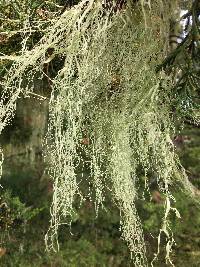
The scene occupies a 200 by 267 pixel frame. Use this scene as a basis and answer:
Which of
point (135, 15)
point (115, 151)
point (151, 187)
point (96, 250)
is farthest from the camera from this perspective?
point (151, 187)

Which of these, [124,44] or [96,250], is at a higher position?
[124,44]

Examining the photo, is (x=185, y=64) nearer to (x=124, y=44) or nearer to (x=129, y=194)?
(x=124, y=44)

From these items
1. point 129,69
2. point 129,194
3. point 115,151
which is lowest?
point 129,194

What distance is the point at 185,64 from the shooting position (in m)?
2.33

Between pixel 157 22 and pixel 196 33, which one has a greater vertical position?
pixel 157 22

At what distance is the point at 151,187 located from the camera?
7.39m

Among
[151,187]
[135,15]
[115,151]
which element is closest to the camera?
[115,151]

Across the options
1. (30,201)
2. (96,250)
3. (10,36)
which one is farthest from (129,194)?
(30,201)

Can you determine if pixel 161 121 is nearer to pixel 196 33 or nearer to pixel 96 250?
pixel 196 33

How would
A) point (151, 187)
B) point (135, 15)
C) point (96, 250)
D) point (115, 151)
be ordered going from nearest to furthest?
point (115, 151) → point (135, 15) → point (96, 250) → point (151, 187)

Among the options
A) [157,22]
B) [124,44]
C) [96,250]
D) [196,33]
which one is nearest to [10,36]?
[124,44]

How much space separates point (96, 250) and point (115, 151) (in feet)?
16.1

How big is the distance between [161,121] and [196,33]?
46cm

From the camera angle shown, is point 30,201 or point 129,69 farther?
point 30,201
